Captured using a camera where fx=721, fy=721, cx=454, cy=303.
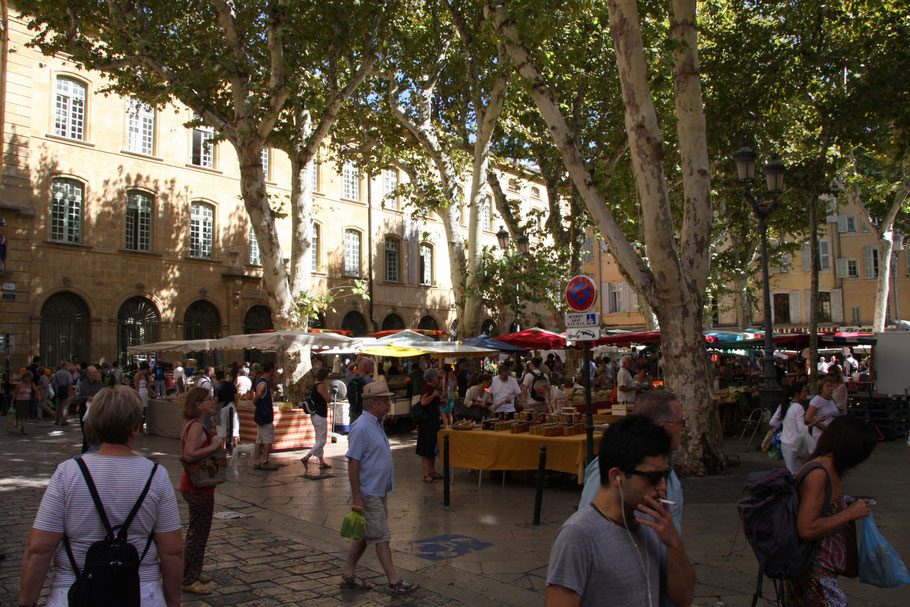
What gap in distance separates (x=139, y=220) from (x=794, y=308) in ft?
125

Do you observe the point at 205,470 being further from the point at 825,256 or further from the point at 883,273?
the point at 825,256

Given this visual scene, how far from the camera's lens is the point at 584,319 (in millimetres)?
8516

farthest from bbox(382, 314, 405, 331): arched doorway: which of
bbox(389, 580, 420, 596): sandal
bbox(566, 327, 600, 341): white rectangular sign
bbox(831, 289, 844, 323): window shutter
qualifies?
bbox(389, 580, 420, 596): sandal

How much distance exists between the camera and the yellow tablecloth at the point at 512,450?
938cm

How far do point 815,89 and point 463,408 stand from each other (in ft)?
37.8

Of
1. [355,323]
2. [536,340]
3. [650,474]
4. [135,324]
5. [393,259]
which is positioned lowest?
[650,474]

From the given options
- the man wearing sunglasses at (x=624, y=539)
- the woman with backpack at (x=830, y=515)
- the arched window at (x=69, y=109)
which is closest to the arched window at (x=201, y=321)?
the arched window at (x=69, y=109)

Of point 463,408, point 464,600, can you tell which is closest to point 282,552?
point 464,600

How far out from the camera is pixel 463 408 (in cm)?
1346

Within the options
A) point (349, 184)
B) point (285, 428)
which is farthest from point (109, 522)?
point (349, 184)

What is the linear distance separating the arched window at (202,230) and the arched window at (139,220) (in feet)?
5.56

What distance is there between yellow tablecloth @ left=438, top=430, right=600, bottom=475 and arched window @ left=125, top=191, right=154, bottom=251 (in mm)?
20524

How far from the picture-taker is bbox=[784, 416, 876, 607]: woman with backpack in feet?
11.3

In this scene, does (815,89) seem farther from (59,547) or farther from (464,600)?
(59,547)
